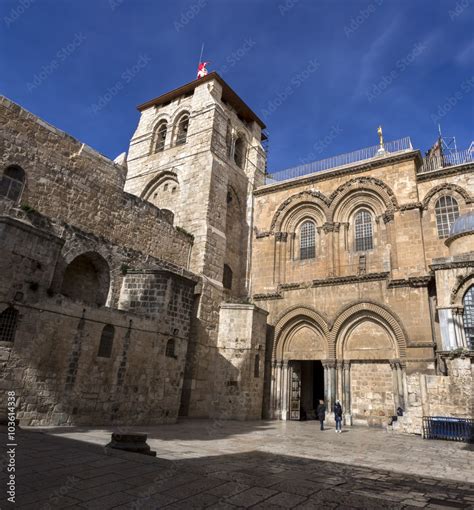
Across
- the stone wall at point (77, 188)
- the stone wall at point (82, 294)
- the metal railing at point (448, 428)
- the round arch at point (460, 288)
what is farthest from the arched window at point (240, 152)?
the metal railing at point (448, 428)

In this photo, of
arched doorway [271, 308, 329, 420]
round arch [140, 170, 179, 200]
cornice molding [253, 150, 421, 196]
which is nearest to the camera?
arched doorway [271, 308, 329, 420]

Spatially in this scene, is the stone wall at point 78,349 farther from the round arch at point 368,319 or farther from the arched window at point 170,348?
the round arch at point 368,319

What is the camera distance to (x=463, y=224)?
49.0 ft

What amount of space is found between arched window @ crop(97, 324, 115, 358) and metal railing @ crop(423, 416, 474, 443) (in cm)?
1046

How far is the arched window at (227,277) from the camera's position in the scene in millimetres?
19859

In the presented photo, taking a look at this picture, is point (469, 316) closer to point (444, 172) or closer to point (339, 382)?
point (339, 382)

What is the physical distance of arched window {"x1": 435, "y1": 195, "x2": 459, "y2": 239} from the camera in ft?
54.5

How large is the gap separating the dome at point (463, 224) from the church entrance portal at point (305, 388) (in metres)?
9.15

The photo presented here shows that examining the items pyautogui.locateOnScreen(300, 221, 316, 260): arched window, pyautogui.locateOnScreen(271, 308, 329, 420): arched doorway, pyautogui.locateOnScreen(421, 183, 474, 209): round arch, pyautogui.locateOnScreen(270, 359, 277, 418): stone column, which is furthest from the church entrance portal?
pyautogui.locateOnScreen(421, 183, 474, 209): round arch

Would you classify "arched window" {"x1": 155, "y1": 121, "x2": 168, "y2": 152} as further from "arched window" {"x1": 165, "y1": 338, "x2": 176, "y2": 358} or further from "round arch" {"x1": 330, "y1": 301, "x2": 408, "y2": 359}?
"round arch" {"x1": 330, "y1": 301, "x2": 408, "y2": 359}

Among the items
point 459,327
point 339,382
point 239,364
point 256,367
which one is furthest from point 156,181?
point 459,327

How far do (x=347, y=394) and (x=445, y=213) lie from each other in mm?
9173

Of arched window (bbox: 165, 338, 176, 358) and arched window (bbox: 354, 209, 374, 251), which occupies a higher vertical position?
arched window (bbox: 354, 209, 374, 251)

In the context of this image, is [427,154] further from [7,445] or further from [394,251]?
[7,445]
